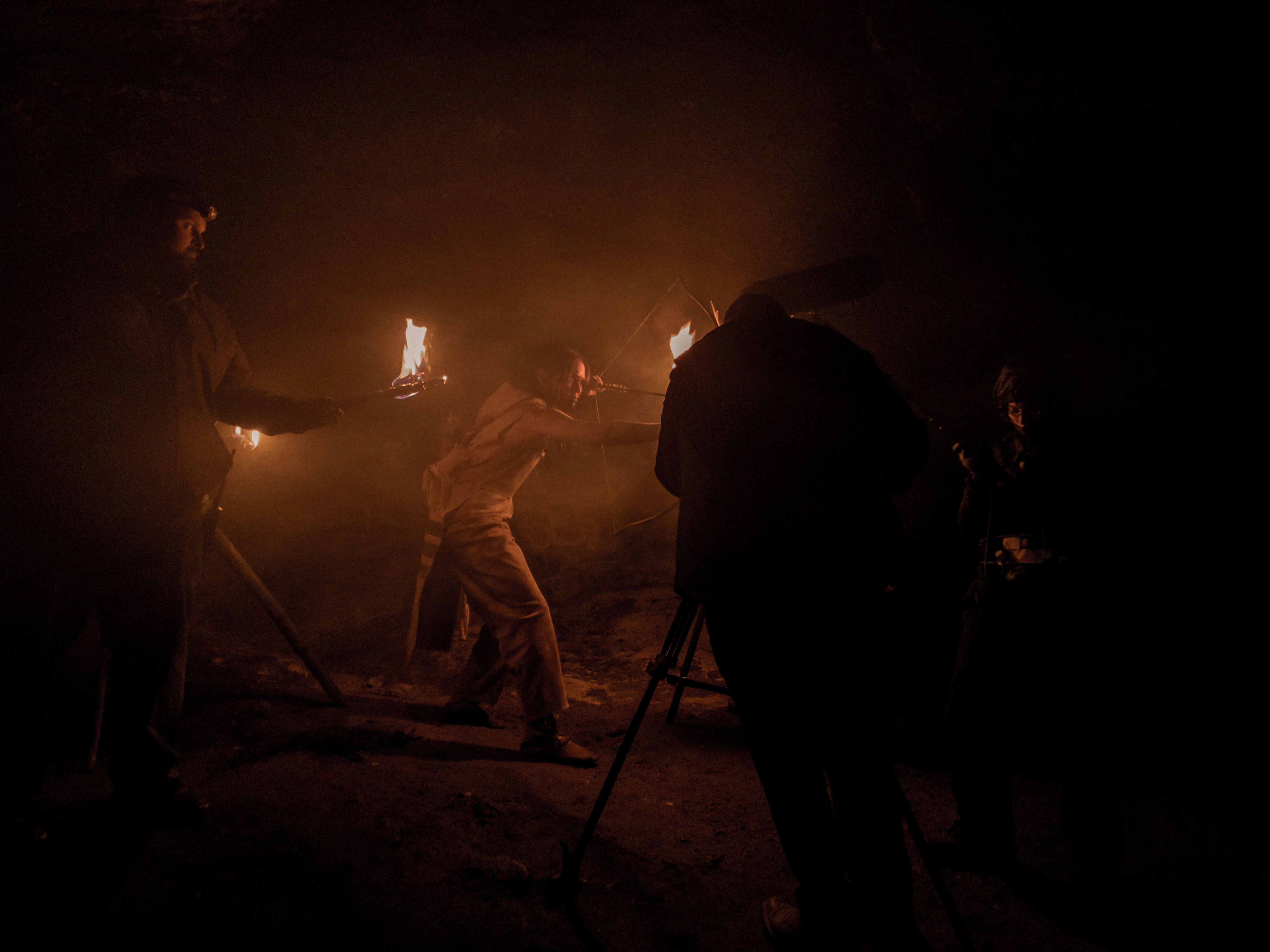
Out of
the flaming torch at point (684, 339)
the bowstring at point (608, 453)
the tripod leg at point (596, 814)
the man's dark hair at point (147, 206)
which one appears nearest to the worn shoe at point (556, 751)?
the tripod leg at point (596, 814)

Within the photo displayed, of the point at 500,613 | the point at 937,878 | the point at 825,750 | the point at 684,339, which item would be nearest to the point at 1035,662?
the point at 937,878

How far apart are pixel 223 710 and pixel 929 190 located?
6067 mm

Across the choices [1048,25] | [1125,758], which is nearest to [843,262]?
[1048,25]

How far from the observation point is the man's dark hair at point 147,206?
2646 mm

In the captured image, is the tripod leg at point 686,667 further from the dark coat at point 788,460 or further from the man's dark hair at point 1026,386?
the man's dark hair at point 1026,386

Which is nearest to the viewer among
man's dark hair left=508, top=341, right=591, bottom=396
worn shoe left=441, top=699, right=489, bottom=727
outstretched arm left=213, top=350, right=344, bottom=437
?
outstretched arm left=213, top=350, right=344, bottom=437

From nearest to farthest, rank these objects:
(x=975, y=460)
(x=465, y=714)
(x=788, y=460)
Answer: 1. (x=788, y=460)
2. (x=975, y=460)
3. (x=465, y=714)

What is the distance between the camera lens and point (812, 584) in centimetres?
166

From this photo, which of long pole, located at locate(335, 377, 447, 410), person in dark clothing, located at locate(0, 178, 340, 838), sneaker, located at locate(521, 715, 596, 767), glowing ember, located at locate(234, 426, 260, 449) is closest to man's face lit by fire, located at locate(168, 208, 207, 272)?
person in dark clothing, located at locate(0, 178, 340, 838)

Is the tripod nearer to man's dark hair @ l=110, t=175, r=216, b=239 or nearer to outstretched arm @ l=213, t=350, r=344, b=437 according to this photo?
outstretched arm @ l=213, t=350, r=344, b=437

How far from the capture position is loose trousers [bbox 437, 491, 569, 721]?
3789mm

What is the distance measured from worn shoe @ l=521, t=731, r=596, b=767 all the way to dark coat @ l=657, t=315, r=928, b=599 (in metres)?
2.28

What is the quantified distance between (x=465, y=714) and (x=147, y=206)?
11.9ft

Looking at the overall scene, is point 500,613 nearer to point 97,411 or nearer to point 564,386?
point 564,386
